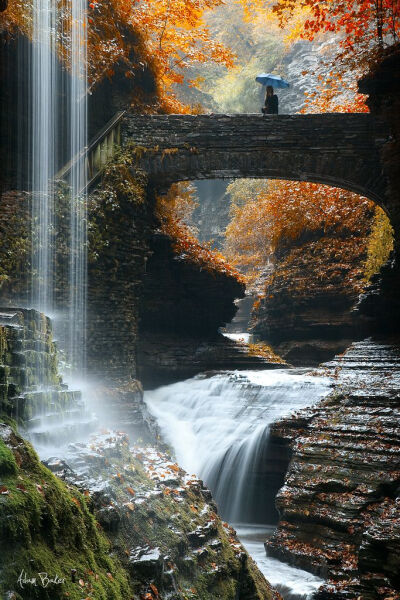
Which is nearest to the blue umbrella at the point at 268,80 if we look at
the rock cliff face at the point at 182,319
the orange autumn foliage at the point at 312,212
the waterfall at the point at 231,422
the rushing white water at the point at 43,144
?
the rock cliff face at the point at 182,319

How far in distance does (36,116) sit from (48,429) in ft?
33.1

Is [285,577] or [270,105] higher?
[270,105]

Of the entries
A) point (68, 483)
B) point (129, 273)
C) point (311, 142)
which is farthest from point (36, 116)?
point (68, 483)

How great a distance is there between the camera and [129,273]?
12.7 metres

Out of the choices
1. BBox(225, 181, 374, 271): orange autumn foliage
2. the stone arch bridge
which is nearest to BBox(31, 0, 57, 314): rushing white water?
the stone arch bridge

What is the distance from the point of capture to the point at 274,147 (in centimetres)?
1305

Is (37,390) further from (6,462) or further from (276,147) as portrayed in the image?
(276,147)

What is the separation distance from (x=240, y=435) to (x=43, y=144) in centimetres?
882

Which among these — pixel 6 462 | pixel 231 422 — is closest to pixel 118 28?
pixel 231 422

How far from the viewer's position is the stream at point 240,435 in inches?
330

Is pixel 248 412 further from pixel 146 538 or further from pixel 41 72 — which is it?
pixel 41 72

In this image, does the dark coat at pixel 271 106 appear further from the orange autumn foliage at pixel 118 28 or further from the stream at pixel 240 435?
the stream at pixel 240 435

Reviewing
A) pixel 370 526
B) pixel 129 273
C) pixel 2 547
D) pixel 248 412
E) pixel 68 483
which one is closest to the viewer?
pixel 2 547

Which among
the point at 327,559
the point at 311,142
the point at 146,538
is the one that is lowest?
the point at 327,559
